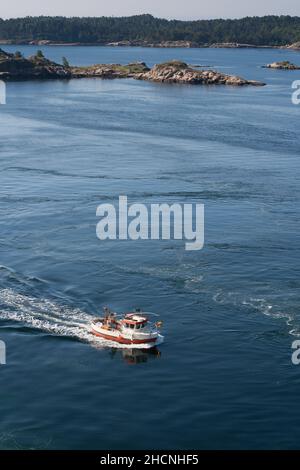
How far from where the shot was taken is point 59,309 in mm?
74750

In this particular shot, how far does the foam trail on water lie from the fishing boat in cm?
63

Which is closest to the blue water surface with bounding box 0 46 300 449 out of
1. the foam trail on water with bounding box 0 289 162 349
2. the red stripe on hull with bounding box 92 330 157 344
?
the foam trail on water with bounding box 0 289 162 349

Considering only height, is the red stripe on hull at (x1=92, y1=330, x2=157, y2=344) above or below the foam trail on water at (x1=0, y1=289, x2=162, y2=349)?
below

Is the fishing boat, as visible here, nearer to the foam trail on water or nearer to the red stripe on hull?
the red stripe on hull

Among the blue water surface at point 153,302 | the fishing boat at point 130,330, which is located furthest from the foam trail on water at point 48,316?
the fishing boat at point 130,330

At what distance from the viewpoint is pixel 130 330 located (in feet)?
228

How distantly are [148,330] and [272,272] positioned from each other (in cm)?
2039

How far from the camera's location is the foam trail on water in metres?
70.4

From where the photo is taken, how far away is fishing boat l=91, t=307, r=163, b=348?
2712 inches

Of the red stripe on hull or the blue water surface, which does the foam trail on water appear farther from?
the red stripe on hull

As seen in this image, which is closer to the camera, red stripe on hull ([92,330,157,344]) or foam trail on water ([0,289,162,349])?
red stripe on hull ([92,330,157,344])

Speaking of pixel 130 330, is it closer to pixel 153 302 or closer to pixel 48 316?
pixel 153 302

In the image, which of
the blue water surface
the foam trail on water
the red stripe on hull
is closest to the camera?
the blue water surface

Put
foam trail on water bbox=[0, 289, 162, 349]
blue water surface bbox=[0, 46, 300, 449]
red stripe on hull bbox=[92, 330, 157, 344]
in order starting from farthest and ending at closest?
foam trail on water bbox=[0, 289, 162, 349], red stripe on hull bbox=[92, 330, 157, 344], blue water surface bbox=[0, 46, 300, 449]
